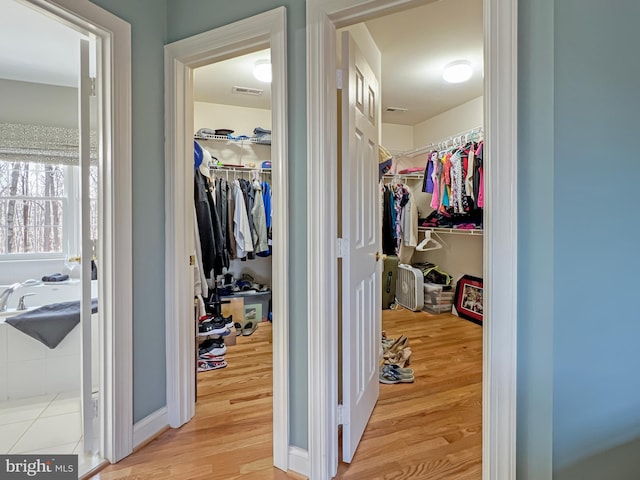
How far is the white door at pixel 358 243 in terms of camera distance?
147 cm

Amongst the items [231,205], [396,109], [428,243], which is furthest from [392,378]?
[396,109]

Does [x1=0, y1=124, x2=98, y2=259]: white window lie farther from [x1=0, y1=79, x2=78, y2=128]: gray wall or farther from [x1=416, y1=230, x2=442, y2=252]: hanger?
[x1=416, y1=230, x2=442, y2=252]: hanger

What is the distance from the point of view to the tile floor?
1.59 m

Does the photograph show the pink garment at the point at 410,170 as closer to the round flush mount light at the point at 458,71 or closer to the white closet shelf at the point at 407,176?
the white closet shelf at the point at 407,176

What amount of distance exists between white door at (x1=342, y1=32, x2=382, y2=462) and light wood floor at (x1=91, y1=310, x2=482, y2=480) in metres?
0.16

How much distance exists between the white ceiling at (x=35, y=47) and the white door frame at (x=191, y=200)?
27.9 inches

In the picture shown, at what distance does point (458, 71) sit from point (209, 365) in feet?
10.8

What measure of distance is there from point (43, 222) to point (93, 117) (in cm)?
225

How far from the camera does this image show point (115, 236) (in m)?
1.53

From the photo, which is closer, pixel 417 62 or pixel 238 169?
pixel 417 62

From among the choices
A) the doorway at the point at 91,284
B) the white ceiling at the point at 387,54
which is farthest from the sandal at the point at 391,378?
the white ceiling at the point at 387,54

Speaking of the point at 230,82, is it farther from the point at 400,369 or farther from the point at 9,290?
the point at 400,369

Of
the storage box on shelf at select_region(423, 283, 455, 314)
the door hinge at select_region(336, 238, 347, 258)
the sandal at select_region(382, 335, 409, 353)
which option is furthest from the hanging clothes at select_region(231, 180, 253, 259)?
the storage box on shelf at select_region(423, 283, 455, 314)

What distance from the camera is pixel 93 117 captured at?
5.29ft
